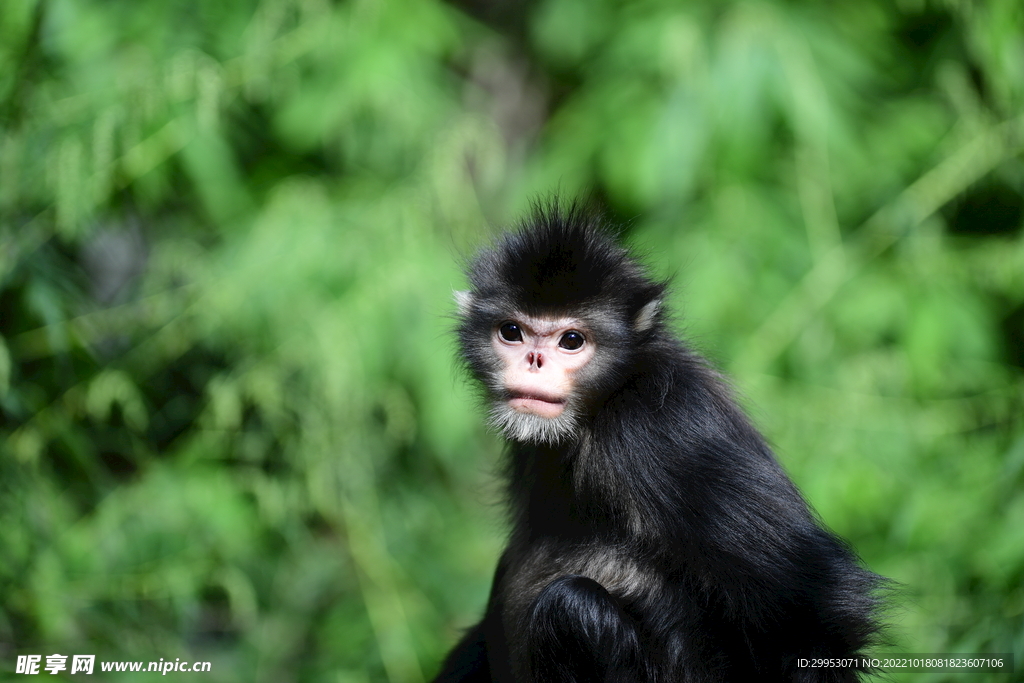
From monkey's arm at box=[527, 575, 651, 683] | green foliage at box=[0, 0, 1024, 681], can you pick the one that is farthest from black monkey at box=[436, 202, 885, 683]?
green foliage at box=[0, 0, 1024, 681]

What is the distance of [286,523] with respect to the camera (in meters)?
6.00

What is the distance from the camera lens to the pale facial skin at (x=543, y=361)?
3238 mm

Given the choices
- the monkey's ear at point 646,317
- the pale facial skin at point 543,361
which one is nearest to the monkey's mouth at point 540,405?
the pale facial skin at point 543,361

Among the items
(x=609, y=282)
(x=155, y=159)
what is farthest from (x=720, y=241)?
(x=155, y=159)

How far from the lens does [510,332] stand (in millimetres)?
3451

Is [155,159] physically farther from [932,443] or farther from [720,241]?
[932,443]

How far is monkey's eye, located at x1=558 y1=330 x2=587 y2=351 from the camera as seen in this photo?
3.34m

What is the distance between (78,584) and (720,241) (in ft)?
14.7

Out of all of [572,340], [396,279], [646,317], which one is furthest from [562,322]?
→ [396,279]

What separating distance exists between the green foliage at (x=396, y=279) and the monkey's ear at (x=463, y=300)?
1.54 meters

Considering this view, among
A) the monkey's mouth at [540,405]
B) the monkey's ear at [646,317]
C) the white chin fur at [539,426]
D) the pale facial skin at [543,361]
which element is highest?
the monkey's ear at [646,317]

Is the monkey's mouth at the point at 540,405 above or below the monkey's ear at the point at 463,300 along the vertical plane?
below

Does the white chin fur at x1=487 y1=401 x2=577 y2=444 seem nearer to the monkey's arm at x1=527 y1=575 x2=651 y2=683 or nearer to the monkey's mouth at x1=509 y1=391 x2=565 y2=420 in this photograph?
the monkey's mouth at x1=509 y1=391 x2=565 y2=420

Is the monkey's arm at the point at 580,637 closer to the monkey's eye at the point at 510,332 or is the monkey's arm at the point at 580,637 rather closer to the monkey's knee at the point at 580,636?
the monkey's knee at the point at 580,636
